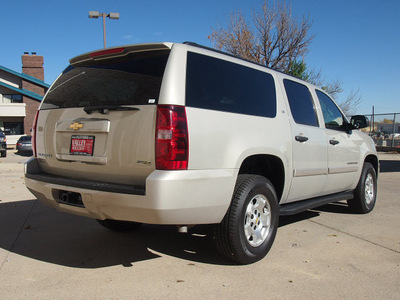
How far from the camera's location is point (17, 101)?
30.4 m

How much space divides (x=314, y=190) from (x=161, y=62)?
104 inches

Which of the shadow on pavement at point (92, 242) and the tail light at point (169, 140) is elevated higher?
→ the tail light at point (169, 140)

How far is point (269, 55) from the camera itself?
76.7 feet

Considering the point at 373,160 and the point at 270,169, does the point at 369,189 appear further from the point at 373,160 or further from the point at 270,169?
the point at 270,169

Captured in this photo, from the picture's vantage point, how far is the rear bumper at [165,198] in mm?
2771

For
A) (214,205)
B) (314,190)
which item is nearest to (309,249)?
(314,190)

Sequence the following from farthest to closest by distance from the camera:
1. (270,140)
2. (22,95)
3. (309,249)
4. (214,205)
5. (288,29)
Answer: (22,95) < (288,29) < (309,249) < (270,140) < (214,205)

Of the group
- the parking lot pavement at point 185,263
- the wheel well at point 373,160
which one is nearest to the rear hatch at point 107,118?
the parking lot pavement at point 185,263

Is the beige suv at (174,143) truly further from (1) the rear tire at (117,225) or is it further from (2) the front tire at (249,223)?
(1) the rear tire at (117,225)

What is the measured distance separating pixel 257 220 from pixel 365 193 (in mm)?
2988

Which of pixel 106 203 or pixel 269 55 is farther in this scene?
pixel 269 55

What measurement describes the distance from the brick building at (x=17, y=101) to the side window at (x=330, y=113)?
91.7 ft

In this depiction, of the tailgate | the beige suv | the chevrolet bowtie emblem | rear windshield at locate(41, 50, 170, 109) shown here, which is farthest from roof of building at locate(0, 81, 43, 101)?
the chevrolet bowtie emblem

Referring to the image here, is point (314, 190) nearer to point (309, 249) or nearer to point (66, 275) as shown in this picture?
point (309, 249)
